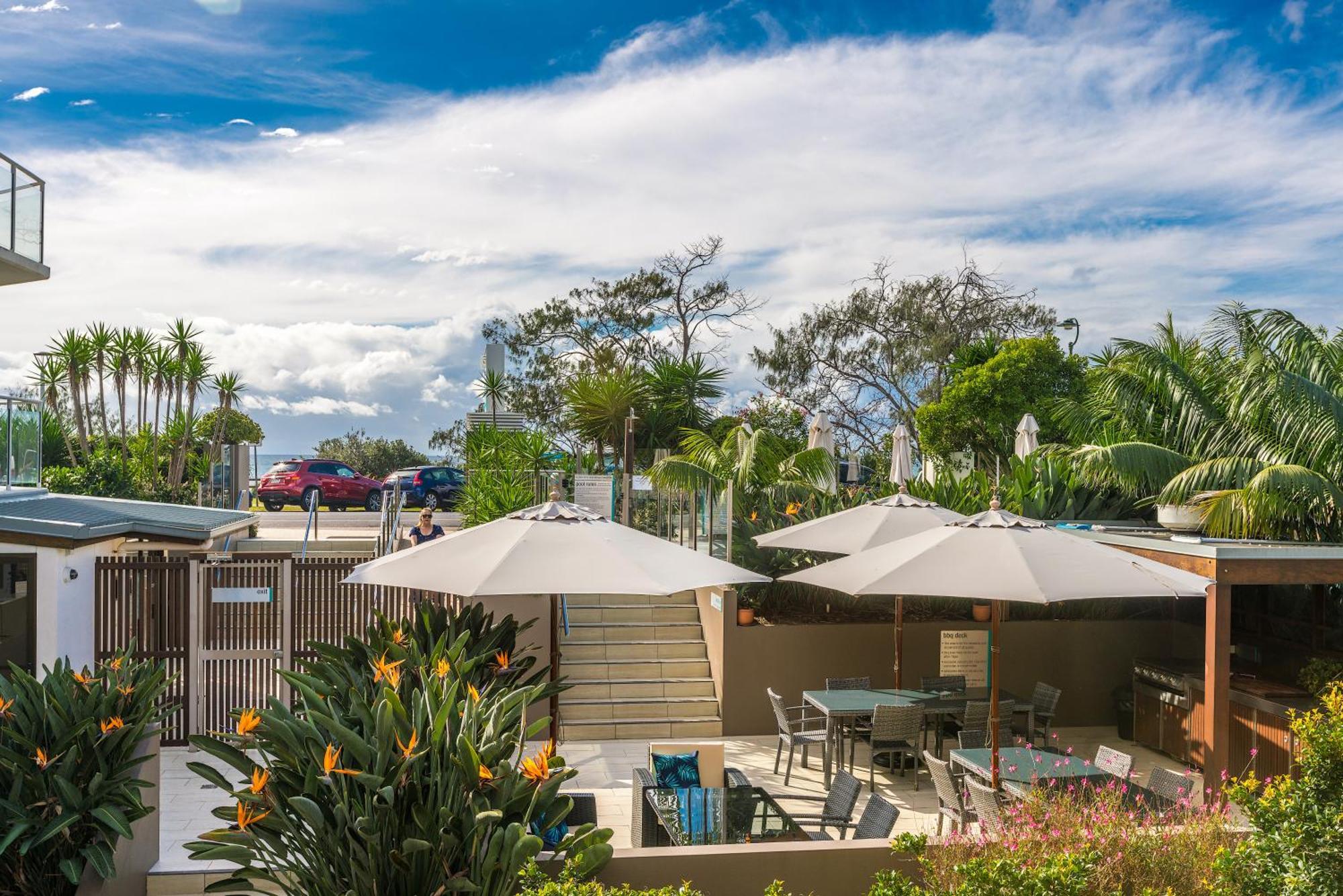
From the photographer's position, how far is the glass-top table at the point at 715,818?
20.5 feet

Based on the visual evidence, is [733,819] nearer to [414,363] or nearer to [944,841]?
[944,841]

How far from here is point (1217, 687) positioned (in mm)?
8570

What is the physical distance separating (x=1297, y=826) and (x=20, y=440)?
13002 mm

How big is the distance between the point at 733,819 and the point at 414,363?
5061cm

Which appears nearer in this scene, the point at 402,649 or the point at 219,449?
the point at 402,649

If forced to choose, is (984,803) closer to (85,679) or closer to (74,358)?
(85,679)

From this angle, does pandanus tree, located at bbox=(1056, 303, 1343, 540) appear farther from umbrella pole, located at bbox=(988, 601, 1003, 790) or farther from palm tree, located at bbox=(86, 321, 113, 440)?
palm tree, located at bbox=(86, 321, 113, 440)

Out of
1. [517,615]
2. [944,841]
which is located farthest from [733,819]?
[517,615]

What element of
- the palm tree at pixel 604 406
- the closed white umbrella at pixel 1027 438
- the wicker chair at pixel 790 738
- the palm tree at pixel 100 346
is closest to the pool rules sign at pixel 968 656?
the wicker chair at pixel 790 738

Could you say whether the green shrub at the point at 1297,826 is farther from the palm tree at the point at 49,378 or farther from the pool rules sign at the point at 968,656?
the palm tree at the point at 49,378

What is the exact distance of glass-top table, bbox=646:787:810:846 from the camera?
20.5 feet

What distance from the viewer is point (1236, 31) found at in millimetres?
22438

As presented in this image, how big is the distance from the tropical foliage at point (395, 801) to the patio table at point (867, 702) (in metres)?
4.51

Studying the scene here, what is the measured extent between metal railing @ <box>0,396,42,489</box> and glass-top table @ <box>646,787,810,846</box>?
9326mm
